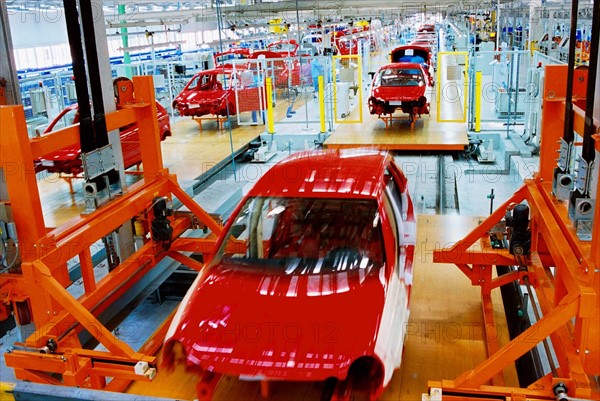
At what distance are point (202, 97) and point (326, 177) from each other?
9925 millimetres

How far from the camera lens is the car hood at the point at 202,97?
44.4 ft

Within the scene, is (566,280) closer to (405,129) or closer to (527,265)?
(527,265)

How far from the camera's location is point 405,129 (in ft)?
41.1

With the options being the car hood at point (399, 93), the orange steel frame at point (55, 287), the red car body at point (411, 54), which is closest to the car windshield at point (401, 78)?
the car hood at point (399, 93)

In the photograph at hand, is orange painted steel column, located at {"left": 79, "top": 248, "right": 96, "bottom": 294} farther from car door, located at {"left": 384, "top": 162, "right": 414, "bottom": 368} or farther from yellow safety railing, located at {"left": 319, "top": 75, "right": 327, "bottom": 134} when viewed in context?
yellow safety railing, located at {"left": 319, "top": 75, "right": 327, "bottom": 134}

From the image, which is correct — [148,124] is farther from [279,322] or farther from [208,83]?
[208,83]

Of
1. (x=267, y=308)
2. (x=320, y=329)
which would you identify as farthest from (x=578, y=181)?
(x=267, y=308)

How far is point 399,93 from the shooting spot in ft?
39.0

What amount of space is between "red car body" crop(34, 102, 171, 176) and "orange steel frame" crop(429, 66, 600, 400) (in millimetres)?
5216

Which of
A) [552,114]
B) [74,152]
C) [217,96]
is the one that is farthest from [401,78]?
[552,114]

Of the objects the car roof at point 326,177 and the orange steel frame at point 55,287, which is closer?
the orange steel frame at point 55,287

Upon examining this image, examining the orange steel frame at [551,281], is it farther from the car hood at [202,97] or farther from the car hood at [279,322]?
the car hood at [202,97]

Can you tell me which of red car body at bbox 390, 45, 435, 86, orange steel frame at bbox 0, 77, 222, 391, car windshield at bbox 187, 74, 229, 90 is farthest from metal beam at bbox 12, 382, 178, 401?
red car body at bbox 390, 45, 435, 86

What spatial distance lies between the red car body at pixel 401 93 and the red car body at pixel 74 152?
14.3 ft
